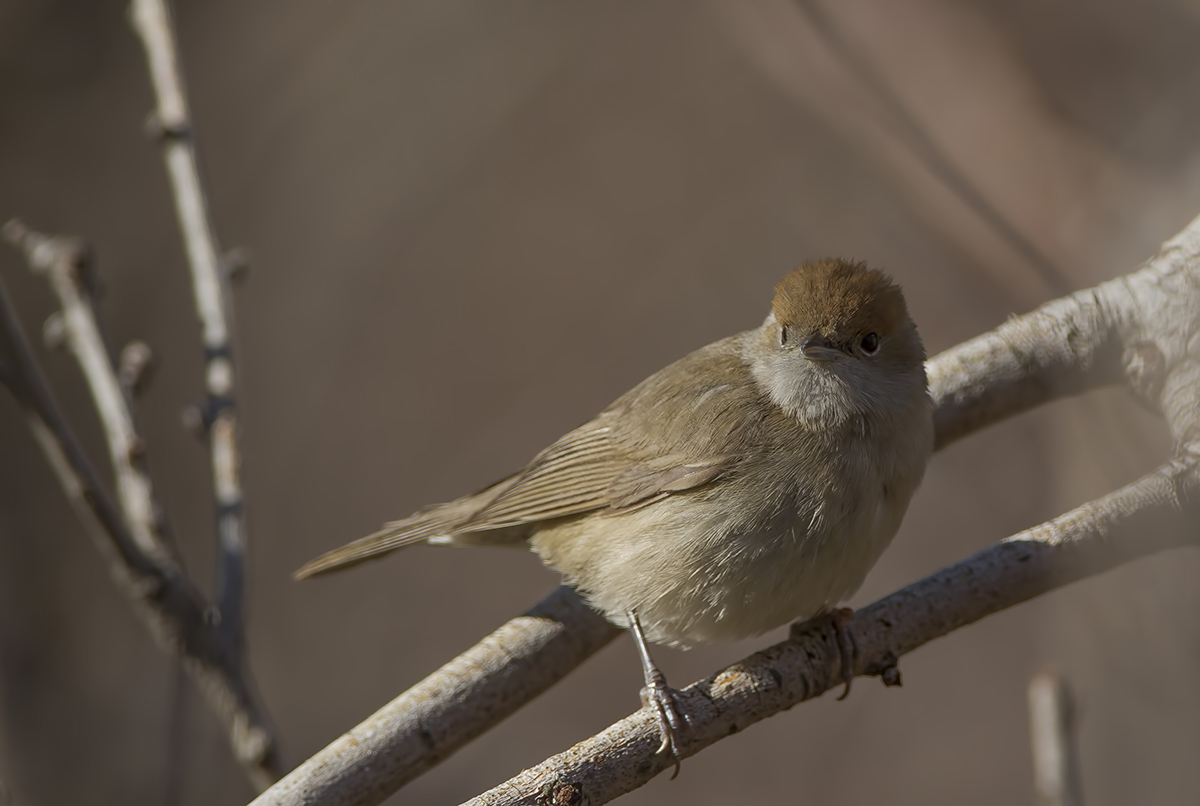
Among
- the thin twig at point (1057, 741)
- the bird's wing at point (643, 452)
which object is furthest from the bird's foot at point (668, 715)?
the thin twig at point (1057, 741)

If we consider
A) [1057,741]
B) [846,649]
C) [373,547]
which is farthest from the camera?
[373,547]

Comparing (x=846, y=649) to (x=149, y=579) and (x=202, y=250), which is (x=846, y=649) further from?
(x=202, y=250)

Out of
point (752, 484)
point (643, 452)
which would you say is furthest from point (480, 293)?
point (752, 484)

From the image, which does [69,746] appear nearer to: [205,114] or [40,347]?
[40,347]

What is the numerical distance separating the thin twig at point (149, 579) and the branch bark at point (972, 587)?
1.50ft

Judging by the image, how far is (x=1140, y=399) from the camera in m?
3.12

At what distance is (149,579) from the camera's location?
9.23 ft

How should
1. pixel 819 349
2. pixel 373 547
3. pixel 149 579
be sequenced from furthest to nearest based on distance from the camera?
pixel 373 547 → pixel 819 349 → pixel 149 579

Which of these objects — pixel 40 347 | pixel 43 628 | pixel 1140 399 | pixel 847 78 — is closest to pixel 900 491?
pixel 1140 399

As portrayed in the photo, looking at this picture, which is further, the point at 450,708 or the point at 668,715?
the point at 450,708

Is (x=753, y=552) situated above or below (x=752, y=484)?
below

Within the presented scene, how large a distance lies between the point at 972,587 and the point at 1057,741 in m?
0.52

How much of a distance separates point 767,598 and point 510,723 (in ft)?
12.2

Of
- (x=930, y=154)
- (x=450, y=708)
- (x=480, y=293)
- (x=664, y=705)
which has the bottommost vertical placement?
(x=664, y=705)
